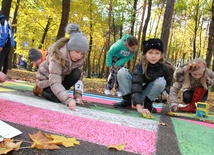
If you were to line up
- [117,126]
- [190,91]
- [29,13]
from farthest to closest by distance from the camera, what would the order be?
[29,13]
[190,91]
[117,126]

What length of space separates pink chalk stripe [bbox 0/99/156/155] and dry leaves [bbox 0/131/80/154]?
0.52 ft

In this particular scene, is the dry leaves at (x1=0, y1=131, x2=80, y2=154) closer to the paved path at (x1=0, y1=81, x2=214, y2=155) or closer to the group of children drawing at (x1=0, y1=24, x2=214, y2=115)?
the paved path at (x1=0, y1=81, x2=214, y2=155)

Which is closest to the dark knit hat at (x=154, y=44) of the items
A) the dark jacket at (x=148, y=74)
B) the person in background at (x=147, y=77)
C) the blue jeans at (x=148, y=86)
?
the person in background at (x=147, y=77)

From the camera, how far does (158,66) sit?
3100 millimetres

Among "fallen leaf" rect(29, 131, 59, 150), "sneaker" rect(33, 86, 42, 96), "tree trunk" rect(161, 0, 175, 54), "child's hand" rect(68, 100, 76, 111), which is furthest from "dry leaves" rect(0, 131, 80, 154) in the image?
"tree trunk" rect(161, 0, 175, 54)

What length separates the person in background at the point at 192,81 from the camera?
11.6 ft

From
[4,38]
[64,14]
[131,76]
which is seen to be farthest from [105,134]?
[64,14]

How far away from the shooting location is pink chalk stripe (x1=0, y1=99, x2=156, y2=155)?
1508 mm

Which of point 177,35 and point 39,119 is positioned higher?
point 177,35

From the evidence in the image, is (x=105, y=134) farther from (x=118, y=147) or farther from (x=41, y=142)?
(x=41, y=142)

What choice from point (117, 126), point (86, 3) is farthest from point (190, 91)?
point (86, 3)

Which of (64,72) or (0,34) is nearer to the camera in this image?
(64,72)

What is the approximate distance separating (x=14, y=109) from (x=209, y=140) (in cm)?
161

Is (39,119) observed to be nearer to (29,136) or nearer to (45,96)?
(29,136)
